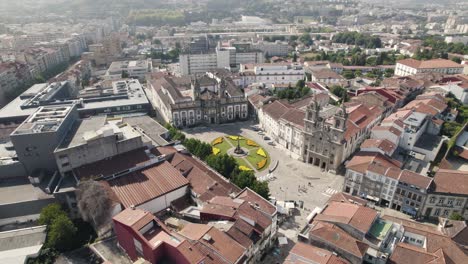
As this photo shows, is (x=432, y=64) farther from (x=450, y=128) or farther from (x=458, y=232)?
(x=458, y=232)

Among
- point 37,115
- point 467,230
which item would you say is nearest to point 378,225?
point 467,230

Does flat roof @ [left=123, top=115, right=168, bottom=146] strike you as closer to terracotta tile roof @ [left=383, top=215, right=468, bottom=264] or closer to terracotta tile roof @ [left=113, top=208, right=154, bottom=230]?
terracotta tile roof @ [left=113, top=208, right=154, bottom=230]

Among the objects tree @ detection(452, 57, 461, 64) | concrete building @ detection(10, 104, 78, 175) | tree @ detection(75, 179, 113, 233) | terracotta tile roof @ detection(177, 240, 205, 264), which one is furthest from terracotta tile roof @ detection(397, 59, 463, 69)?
concrete building @ detection(10, 104, 78, 175)

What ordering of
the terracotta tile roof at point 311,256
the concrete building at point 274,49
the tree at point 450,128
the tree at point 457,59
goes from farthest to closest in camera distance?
the concrete building at point 274,49 < the tree at point 457,59 < the tree at point 450,128 < the terracotta tile roof at point 311,256

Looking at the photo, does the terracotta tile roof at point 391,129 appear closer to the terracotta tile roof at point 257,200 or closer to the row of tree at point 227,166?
the row of tree at point 227,166

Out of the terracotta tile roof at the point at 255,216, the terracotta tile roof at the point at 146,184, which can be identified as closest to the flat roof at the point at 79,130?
the terracotta tile roof at the point at 146,184

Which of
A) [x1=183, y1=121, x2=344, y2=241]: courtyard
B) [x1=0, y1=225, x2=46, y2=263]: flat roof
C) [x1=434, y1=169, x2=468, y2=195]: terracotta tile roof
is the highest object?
[x1=434, y1=169, x2=468, y2=195]: terracotta tile roof
